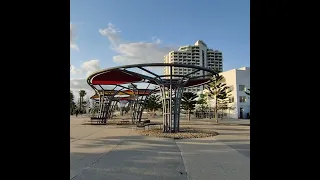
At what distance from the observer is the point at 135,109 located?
83.3 feet

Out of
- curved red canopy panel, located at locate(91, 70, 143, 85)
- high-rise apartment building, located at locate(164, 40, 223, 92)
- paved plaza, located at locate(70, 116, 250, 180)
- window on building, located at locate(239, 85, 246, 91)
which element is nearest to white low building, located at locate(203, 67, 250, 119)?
window on building, located at locate(239, 85, 246, 91)

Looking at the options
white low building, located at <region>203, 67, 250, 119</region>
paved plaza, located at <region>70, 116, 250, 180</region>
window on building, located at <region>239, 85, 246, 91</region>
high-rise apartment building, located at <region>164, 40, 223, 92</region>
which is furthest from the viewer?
high-rise apartment building, located at <region>164, 40, 223, 92</region>

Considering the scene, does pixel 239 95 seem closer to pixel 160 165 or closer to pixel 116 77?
pixel 116 77

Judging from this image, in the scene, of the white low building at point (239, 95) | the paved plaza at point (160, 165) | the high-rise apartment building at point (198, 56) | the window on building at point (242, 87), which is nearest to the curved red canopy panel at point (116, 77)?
the paved plaza at point (160, 165)

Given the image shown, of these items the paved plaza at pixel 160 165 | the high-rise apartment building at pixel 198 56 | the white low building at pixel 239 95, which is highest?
the high-rise apartment building at pixel 198 56

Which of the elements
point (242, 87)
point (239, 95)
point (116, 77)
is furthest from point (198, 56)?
point (116, 77)

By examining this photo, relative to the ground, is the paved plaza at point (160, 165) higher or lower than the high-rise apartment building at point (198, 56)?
lower

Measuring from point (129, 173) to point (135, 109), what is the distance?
2012 cm

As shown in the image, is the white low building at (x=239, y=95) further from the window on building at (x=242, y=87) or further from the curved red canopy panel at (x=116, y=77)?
the curved red canopy panel at (x=116, y=77)

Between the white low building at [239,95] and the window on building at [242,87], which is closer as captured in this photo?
the white low building at [239,95]

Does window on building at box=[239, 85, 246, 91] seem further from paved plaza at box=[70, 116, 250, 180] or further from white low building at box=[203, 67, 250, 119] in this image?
paved plaza at box=[70, 116, 250, 180]

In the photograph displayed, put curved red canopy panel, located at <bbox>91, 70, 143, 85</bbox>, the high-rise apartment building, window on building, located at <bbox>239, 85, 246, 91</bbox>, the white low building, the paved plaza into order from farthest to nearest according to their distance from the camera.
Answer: the high-rise apartment building < window on building, located at <bbox>239, 85, 246, 91</bbox> < the white low building < curved red canopy panel, located at <bbox>91, 70, 143, 85</bbox> < the paved plaza

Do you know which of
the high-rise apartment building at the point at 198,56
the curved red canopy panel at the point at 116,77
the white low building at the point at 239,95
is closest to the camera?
the curved red canopy panel at the point at 116,77

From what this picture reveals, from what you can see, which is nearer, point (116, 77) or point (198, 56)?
point (116, 77)
